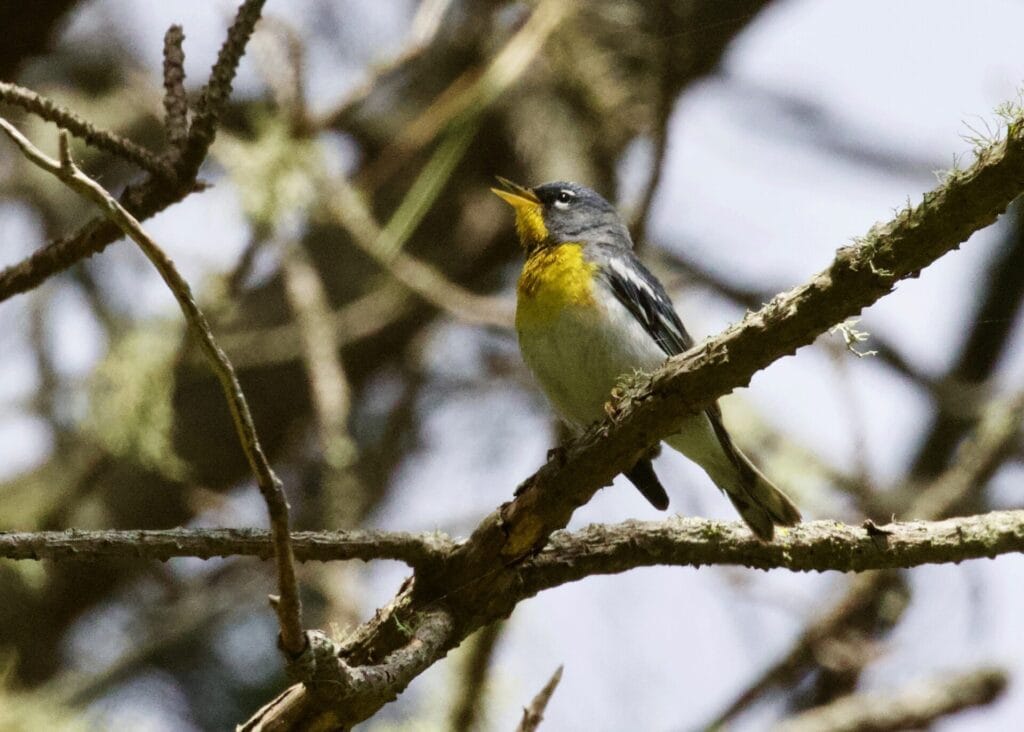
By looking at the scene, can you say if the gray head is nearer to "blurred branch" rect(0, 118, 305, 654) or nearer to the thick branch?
the thick branch

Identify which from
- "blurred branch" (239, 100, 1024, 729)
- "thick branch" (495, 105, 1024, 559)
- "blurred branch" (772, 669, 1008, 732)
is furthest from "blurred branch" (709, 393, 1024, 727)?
"thick branch" (495, 105, 1024, 559)

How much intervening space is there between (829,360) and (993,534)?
2380 mm

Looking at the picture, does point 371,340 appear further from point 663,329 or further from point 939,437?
point 939,437

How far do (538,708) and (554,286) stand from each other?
146 cm

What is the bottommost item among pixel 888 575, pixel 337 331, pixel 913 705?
pixel 913 705

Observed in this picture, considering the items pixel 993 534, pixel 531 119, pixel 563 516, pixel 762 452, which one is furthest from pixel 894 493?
pixel 563 516

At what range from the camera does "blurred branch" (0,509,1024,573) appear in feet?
7.20

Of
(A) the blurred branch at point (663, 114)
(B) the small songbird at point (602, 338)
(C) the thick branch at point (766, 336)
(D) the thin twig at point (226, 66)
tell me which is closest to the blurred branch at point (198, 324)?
(D) the thin twig at point (226, 66)

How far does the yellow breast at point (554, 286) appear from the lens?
346cm

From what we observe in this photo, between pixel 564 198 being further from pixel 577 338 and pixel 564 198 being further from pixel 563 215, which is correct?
pixel 577 338

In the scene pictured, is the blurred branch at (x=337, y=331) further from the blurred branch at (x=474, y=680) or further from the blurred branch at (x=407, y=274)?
the blurred branch at (x=474, y=680)

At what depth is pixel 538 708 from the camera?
240cm

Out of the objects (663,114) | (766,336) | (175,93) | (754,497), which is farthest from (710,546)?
(663,114)

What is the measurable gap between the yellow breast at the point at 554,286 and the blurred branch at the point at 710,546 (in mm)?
1146
